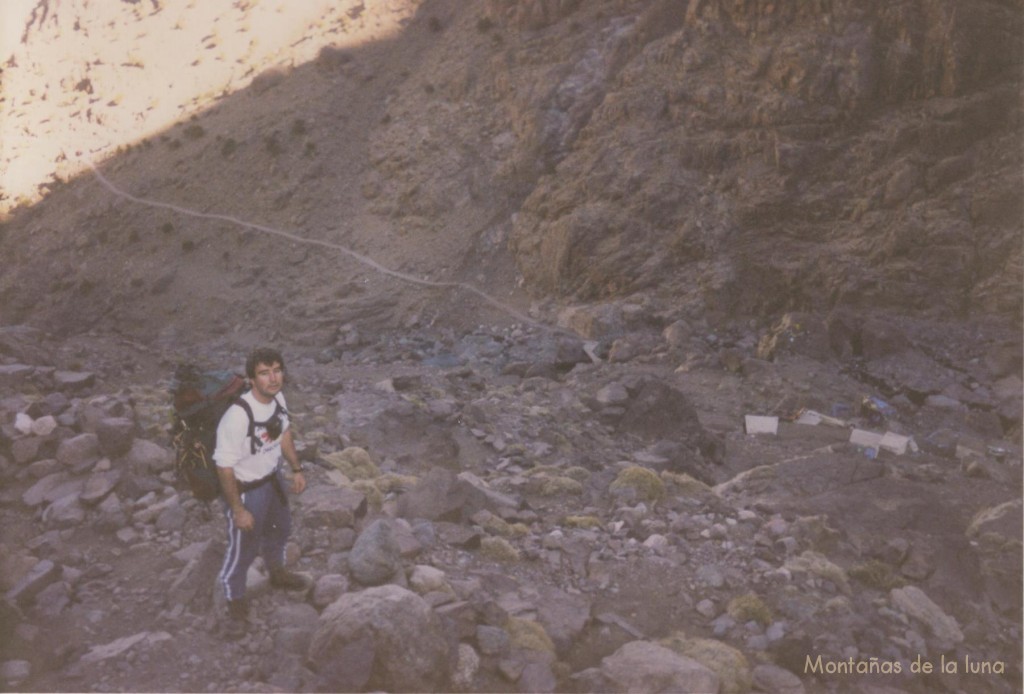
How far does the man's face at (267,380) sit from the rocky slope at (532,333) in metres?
1.60

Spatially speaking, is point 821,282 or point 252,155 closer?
point 821,282

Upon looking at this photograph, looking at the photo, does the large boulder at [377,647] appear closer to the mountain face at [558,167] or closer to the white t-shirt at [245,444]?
the white t-shirt at [245,444]

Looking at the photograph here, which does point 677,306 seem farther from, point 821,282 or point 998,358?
point 998,358

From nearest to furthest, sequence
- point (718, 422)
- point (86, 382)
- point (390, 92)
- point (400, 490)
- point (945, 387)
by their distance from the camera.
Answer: point (400, 490)
point (86, 382)
point (718, 422)
point (945, 387)
point (390, 92)

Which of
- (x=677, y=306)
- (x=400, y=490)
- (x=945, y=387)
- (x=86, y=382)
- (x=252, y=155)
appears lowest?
(x=945, y=387)

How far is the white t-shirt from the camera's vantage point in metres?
4.98

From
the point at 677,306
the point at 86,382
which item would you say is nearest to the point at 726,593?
the point at 86,382

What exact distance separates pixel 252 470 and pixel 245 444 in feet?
0.80

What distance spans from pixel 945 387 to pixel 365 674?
14.2 meters

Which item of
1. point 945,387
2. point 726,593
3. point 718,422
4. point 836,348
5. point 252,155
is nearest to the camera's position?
point 726,593

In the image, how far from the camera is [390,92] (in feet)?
87.8

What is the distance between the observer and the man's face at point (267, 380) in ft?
16.5

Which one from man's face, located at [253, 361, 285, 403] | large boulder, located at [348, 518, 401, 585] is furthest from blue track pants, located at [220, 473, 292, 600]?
large boulder, located at [348, 518, 401, 585]

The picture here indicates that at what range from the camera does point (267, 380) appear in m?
5.04
